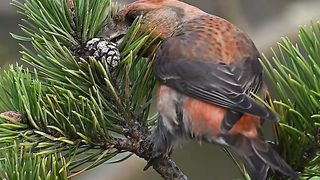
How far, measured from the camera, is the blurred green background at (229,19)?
3.59 metres

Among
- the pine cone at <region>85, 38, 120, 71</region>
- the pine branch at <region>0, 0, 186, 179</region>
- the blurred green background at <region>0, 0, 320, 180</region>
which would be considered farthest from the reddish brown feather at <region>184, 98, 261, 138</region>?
the blurred green background at <region>0, 0, 320, 180</region>

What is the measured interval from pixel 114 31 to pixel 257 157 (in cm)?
42

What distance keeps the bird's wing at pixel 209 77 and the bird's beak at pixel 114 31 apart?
93 millimetres

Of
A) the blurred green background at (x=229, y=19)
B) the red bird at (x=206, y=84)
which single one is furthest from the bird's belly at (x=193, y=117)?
the blurred green background at (x=229, y=19)

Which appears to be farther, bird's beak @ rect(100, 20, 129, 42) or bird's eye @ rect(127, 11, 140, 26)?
bird's eye @ rect(127, 11, 140, 26)

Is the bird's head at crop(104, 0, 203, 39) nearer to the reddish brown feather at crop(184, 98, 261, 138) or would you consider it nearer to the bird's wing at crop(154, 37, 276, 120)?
the bird's wing at crop(154, 37, 276, 120)

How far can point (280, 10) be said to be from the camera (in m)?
5.16

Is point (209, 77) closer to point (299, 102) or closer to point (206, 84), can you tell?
point (206, 84)

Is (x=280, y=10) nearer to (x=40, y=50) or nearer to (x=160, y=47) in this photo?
(x=160, y=47)

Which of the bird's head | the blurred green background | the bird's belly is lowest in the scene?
the blurred green background

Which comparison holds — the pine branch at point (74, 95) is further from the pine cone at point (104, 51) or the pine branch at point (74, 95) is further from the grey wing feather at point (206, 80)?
the grey wing feather at point (206, 80)

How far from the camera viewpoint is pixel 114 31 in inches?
61.7

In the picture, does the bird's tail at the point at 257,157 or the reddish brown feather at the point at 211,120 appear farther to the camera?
the reddish brown feather at the point at 211,120

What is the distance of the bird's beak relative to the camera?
1.55 metres
